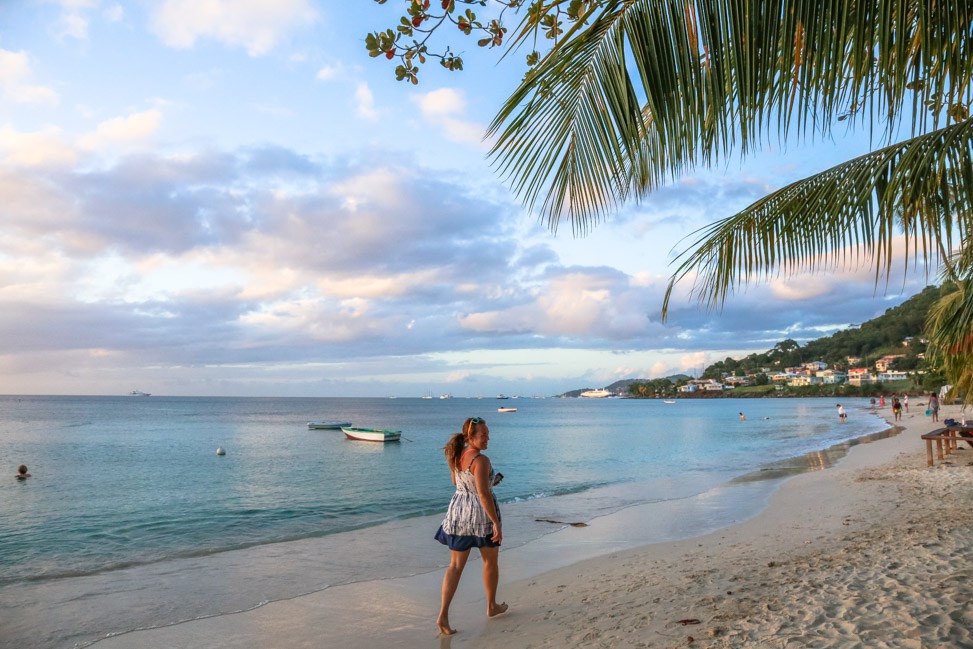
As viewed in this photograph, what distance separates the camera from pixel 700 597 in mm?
5863

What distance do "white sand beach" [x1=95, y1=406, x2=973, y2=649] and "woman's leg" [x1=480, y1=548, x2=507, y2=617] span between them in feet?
0.37

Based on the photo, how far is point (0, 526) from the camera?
15336mm

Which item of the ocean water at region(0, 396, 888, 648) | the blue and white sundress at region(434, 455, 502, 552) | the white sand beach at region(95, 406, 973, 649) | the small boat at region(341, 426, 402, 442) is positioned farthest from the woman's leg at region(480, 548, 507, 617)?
the small boat at region(341, 426, 402, 442)

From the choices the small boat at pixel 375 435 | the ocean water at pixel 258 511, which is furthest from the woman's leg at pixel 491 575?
the small boat at pixel 375 435

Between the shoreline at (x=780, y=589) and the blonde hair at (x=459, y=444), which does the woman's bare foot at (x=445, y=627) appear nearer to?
the shoreline at (x=780, y=589)

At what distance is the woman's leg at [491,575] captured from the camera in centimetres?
550

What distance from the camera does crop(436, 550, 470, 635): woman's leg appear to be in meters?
5.30

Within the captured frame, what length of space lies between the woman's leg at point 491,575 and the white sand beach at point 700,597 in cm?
11

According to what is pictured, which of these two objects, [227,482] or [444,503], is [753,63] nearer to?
[444,503]

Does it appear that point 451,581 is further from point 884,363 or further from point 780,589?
point 884,363

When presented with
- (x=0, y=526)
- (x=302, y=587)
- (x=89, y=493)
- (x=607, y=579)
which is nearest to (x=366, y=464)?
(x=89, y=493)

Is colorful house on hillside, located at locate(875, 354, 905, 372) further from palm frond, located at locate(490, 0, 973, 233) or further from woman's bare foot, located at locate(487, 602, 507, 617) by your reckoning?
palm frond, located at locate(490, 0, 973, 233)

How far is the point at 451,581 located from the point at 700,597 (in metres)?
2.32

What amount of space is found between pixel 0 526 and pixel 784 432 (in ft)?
144
